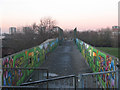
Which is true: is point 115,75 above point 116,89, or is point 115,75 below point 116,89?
above

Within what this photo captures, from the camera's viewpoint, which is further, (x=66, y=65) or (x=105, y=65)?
(x=66, y=65)

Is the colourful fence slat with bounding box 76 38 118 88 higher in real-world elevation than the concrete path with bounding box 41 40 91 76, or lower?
higher

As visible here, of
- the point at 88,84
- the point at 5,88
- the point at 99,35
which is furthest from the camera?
the point at 99,35

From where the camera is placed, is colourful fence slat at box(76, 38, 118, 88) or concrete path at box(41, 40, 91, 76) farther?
concrete path at box(41, 40, 91, 76)

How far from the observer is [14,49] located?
81.6ft

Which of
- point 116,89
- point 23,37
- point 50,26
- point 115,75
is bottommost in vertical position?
point 116,89

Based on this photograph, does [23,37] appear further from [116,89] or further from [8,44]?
[116,89]

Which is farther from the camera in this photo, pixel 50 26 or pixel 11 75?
pixel 50 26

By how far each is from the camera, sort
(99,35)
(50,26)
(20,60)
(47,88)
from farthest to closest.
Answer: (50,26) < (99,35) < (20,60) < (47,88)

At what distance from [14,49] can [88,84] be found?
22745 mm

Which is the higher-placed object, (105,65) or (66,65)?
(105,65)

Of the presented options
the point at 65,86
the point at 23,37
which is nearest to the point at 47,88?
the point at 65,86

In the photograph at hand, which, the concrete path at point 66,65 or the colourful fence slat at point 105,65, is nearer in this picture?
the colourful fence slat at point 105,65

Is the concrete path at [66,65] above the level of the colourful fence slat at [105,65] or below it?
below
